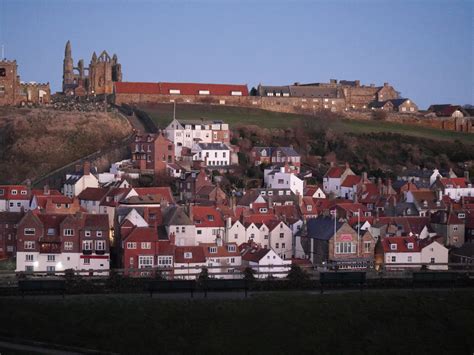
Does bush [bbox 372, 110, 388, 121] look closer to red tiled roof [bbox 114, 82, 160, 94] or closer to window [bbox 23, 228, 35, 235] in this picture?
red tiled roof [bbox 114, 82, 160, 94]

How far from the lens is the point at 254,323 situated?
29562 mm

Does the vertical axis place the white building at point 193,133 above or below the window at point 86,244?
above

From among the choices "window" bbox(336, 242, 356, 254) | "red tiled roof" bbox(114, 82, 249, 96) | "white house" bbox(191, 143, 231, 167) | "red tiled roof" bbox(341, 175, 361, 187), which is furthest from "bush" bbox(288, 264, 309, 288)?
"red tiled roof" bbox(114, 82, 249, 96)

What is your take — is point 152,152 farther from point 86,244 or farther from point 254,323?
point 254,323

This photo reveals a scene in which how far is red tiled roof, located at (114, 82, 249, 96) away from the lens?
88.2 meters

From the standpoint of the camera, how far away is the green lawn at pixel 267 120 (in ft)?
268

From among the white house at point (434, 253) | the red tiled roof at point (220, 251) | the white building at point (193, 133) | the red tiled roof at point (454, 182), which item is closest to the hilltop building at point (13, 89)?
the white building at point (193, 133)

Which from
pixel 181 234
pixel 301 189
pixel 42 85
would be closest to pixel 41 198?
pixel 181 234

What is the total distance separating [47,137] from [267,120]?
23.0 meters

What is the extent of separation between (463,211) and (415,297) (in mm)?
22841

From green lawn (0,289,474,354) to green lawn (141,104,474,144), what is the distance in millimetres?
46485

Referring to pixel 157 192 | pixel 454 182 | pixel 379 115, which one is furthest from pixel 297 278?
pixel 379 115

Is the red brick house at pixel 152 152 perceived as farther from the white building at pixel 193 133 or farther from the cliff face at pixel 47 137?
the cliff face at pixel 47 137

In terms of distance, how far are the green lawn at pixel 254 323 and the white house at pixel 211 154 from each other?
33993mm
